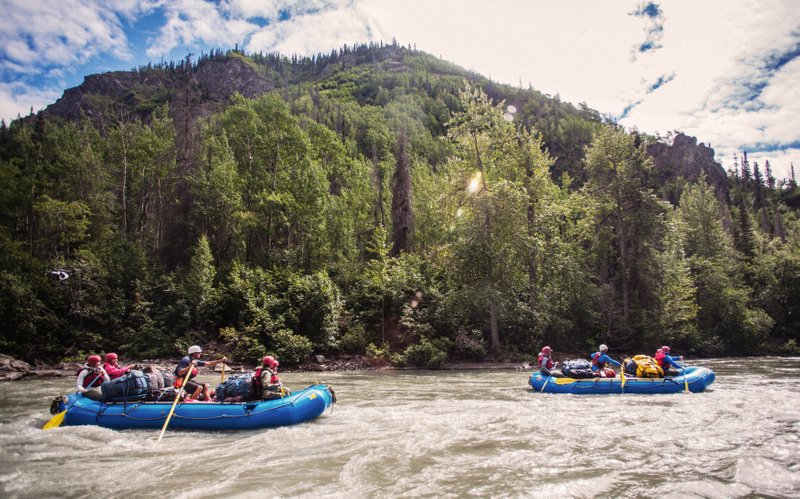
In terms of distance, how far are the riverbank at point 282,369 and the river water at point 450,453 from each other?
8.47 metres

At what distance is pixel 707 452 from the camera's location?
26.8 ft

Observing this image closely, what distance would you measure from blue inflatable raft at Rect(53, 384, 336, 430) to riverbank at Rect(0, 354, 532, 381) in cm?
1066

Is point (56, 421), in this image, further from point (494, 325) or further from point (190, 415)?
point (494, 325)

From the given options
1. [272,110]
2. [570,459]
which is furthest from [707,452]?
[272,110]

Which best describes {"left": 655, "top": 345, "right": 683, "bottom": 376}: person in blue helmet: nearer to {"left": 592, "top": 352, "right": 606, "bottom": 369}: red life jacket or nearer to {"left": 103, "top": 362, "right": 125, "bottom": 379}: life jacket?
{"left": 592, "top": 352, "right": 606, "bottom": 369}: red life jacket

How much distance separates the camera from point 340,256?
3412 centimetres

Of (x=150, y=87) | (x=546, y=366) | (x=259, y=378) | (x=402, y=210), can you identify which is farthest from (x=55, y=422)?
(x=150, y=87)

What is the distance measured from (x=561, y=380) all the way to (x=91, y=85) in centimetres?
20257

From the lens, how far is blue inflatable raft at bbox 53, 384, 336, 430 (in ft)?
34.7

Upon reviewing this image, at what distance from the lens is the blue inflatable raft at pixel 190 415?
10578mm

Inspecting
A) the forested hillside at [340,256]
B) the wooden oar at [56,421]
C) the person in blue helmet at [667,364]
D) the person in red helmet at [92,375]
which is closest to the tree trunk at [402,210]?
the forested hillside at [340,256]

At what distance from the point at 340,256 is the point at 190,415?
23.8m

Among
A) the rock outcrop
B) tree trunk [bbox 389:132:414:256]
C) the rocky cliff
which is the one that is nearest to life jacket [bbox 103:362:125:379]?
tree trunk [bbox 389:132:414:256]

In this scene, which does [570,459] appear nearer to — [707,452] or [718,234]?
[707,452]
